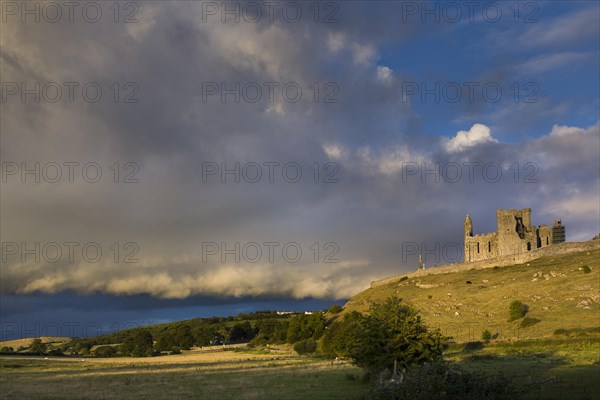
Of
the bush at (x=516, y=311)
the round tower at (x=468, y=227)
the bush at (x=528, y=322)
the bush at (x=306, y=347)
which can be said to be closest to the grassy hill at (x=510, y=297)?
the bush at (x=528, y=322)

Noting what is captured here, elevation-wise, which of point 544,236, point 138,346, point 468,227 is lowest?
point 138,346

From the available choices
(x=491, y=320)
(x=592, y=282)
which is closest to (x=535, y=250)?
(x=592, y=282)

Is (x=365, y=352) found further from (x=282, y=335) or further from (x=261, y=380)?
(x=282, y=335)

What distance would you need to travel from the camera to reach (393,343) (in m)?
42.0

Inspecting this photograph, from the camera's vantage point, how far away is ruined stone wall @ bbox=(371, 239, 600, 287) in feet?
463

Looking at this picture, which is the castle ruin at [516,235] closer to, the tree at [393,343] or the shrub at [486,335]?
the shrub at [486,335]

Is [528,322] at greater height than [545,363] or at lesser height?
greater

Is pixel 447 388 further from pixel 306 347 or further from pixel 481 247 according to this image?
pixel 481 247

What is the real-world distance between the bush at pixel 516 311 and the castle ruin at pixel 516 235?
2568 inches

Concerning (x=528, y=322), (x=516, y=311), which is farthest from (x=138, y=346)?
(x=528, y=322)

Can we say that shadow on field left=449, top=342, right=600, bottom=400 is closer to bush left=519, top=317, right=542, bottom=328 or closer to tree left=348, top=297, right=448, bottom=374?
tree left=348, top=297, right=448, bottom=374

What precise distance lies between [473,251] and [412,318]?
141110 millimetres

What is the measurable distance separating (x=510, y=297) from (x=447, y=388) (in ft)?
309

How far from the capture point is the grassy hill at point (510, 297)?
89125 mm
